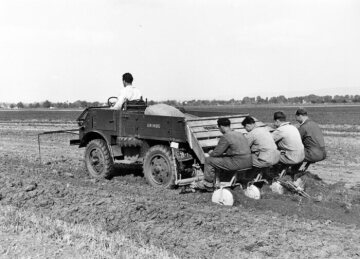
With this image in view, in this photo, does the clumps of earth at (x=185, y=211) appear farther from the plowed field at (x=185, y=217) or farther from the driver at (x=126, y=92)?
the driver at (x=126, y=92)

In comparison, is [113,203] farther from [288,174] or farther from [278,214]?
[288,174]

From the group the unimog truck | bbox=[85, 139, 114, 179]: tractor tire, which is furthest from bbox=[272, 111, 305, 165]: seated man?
bbox=[85, 139, 114, 179]: tractor tire

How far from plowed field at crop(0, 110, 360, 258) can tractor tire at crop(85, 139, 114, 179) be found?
0.22 meters

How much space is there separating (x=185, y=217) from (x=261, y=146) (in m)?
2.25

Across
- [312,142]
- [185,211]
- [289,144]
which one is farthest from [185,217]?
[312,142]

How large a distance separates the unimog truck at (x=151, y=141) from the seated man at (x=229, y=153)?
0.33m

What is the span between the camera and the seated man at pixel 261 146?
8.00m

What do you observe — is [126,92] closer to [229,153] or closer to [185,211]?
[229,153]

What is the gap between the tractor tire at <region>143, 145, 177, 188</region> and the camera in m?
8.42

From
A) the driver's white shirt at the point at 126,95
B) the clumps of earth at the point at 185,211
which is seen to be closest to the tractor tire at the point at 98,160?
the clumps of earth at the point at 185,211

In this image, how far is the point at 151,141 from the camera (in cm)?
899

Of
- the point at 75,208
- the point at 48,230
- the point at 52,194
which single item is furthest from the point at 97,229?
the point at 52,194

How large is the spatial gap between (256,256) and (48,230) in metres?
2.65

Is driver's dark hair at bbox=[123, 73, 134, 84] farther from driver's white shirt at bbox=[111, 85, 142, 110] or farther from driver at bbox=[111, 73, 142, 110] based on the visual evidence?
driver's white shirt at bbox=[111, 85, 142, 110]
